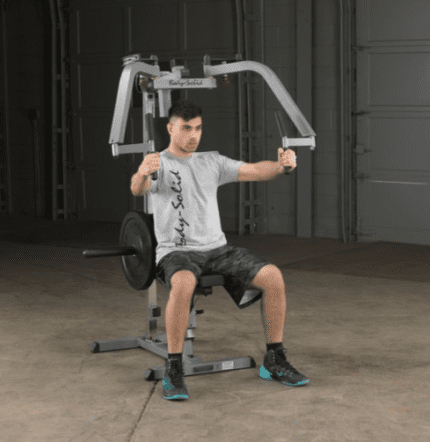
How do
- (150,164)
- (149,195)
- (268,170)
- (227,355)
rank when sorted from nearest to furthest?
(150,164) < (268,170) < (149,195) < (227,355)

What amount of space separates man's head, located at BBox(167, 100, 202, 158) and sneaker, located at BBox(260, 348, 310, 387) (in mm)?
983

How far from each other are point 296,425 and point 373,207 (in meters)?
4.80

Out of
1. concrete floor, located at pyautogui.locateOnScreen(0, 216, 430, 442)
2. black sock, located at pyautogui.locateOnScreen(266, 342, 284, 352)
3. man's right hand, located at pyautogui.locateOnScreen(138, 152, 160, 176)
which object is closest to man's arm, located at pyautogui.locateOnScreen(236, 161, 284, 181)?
man's right hand, located at pyautogui.locateOnScreen(138, 152, 160, 176)

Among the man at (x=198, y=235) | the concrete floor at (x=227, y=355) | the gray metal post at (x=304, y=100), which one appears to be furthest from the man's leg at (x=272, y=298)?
the gray metal post at (x=304, y=100)

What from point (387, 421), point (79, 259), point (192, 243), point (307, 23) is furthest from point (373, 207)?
point (387, 421)

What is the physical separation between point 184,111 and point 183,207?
1.40 feet

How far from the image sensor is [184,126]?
389 cm

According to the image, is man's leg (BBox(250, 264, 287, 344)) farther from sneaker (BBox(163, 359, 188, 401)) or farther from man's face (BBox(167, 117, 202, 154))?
man's face (BBox(167, 117, 202, 154))

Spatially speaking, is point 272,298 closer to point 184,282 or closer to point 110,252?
point 184,282

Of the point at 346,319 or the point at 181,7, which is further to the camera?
the point at 181,7

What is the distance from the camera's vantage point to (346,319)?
496cm

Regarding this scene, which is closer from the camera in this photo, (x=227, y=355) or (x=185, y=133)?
(x=185, y=133)

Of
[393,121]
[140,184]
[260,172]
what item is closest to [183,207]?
[140,184]

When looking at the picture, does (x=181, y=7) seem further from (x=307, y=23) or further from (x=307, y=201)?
(x=307, y=201)
